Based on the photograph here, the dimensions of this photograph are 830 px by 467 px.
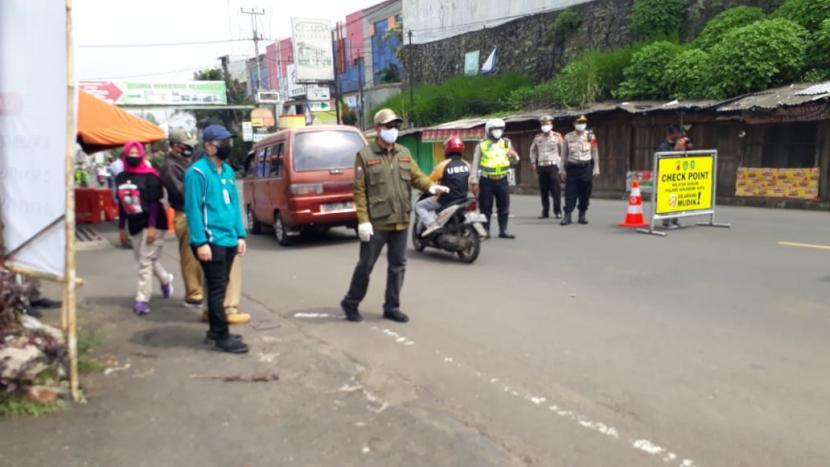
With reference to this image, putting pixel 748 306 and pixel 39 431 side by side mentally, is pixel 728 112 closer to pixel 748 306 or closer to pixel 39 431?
pixel 748 306

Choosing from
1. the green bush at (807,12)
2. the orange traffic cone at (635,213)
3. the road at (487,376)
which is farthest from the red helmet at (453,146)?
the green bush at (807,12)

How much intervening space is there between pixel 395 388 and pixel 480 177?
243 inches

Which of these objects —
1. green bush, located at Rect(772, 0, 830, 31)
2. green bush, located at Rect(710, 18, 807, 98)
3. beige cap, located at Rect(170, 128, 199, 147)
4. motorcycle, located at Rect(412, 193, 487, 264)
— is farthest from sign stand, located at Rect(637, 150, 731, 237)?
green bush, located at Rect(772, 0, 830, 31)

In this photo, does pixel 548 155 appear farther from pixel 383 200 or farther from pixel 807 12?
pixel 807 12

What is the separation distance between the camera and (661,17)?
71.2 feet

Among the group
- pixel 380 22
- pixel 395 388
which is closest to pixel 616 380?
pixel 395 388

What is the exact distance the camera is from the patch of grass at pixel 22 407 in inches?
145

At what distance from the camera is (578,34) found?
2612 cm

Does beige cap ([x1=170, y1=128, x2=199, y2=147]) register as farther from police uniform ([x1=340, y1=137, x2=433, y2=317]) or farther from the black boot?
the black boot

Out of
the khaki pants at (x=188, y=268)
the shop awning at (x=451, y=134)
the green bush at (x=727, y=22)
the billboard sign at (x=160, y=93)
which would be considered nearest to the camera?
the khaki pants at (x=188, y=268)

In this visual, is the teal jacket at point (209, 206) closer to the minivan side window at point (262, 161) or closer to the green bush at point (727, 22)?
the minivan side window at point (262, 161)

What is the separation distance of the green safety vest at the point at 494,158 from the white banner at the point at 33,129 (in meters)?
6.89

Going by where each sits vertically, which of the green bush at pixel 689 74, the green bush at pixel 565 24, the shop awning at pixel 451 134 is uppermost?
the green bush at pixel 565 24

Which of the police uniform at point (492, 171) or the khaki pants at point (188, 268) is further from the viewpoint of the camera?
the police uniform at point (492, 171)
